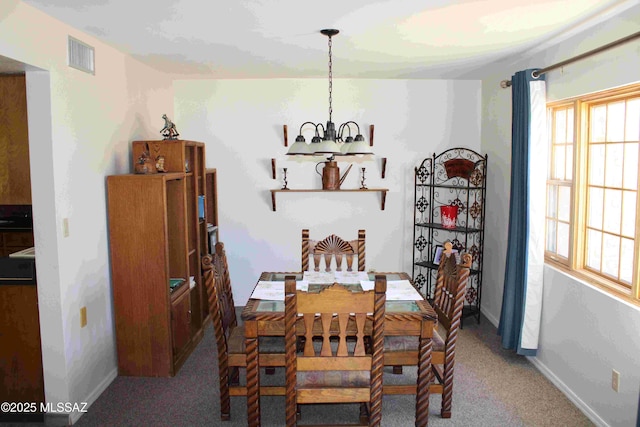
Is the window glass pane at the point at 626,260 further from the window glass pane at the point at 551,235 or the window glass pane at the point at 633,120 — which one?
the window glass pane at the point at 551,235

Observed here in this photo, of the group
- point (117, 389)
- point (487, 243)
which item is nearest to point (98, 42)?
point (117, 389)

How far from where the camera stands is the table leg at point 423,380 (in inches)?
109

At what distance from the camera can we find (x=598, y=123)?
130 inches

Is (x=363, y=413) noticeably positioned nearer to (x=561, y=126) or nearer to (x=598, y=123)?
(x=598, y=123)

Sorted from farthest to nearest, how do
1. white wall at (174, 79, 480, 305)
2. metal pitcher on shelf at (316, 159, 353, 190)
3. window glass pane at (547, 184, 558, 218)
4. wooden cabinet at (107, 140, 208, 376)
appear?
white wall at (174, 79, 480, 305) → metal pitcher on shelf at (316, 159, 353, 190) → window glass pane at (547, 184, 558, 218) → wooden cabinet at (107, 140, 208, 376)

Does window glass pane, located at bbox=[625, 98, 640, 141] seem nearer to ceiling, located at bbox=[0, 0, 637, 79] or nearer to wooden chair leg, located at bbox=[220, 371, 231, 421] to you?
ceiling, located at bbox=[0, 0, 637, 79]

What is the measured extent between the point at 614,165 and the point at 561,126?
28.7 inches

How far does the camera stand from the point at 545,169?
12.0ft

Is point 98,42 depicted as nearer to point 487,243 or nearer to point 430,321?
point 430,321

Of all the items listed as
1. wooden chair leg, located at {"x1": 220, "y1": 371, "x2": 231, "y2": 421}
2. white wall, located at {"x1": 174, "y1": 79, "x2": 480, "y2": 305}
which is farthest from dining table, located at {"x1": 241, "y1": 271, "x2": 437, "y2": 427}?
white wall, located at {"x1": 174, "y1": 79, "x2": 480, "y2": 305}

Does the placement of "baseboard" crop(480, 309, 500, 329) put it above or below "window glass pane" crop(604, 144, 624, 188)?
below

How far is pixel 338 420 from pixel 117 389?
1.58 meters

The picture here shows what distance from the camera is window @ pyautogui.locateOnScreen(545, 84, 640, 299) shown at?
2953mm

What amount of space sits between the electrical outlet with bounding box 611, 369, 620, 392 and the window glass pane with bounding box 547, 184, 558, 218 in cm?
137
